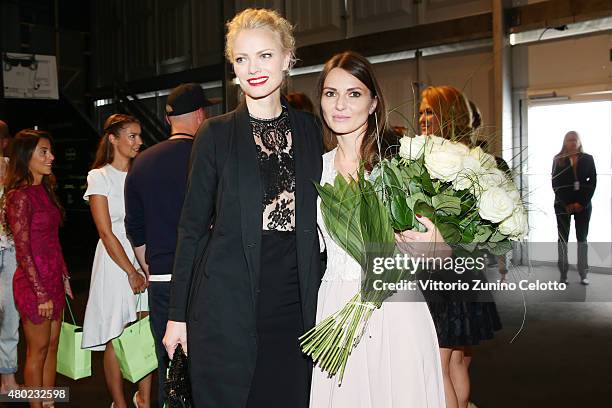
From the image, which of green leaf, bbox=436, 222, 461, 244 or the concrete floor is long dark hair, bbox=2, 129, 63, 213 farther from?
green leaf, bbox=436, 222, 461, 244

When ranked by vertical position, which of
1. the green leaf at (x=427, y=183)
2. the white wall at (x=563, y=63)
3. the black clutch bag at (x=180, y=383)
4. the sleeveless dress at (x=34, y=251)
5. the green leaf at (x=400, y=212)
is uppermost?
the white wall at (x=563, y=63)

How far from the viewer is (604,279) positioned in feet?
9.33

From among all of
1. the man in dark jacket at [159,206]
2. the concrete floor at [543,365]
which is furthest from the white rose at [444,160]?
the man in dark jacket at [159,206]

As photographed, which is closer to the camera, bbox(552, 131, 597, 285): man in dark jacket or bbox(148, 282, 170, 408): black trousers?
bbox(148, 282, 170, 408): black trousers

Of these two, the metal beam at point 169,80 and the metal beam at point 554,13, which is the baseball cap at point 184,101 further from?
the metal beam at point 169,80

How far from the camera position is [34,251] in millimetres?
3432

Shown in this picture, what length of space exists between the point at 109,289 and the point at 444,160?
7.76ft

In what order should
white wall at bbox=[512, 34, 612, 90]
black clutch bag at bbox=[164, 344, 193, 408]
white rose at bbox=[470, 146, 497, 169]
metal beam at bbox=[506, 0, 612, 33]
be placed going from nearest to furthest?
1. white rose at bbox=[470, 146, 497, 169]
2. black clutch bag at bbox=[164, 344, 193, 408]
3. metal beam at bbox=[506, 0, 612, 33]
4. white wall at bbox=[512, 34, 612, 90]

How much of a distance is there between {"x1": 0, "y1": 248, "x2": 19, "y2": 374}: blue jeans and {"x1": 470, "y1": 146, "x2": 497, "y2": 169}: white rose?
292 cm

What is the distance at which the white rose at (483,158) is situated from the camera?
186 centimetres

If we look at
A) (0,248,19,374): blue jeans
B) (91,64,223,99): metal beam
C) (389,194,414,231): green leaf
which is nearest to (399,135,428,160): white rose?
(389,194,414,231): green leaf

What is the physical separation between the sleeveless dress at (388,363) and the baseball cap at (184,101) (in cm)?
147

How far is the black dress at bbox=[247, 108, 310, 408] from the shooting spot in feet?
6.73

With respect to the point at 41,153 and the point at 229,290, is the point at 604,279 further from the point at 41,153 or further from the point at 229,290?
the point at 41,153
